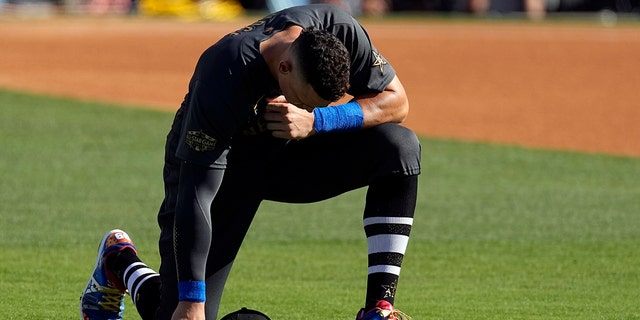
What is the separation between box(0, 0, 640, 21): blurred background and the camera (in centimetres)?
3784

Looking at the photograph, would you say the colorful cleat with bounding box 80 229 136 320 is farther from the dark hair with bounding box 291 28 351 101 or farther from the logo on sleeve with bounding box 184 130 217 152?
the dark hair with bounding box 291 28 351 101

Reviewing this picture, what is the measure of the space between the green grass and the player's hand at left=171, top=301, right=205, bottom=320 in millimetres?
1317

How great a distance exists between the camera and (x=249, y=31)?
4.74 meters

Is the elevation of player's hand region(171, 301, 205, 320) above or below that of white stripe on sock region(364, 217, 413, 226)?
below

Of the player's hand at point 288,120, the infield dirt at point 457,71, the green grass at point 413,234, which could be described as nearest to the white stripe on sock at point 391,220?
the player's hand at point 288,120

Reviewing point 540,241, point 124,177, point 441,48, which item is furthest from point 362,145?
point 441,48

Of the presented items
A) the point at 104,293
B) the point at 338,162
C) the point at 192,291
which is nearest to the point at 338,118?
the point at 338,162

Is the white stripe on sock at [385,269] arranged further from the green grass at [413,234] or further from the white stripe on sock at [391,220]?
the green grass at [413,234]

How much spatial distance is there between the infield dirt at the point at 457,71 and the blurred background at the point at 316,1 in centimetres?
406

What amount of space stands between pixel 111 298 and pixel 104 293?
0.06m

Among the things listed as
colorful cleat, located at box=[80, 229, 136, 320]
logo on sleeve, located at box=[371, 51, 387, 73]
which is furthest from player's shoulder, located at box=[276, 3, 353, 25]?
colorful cleat, located at box=[80, 229, 136, 320]

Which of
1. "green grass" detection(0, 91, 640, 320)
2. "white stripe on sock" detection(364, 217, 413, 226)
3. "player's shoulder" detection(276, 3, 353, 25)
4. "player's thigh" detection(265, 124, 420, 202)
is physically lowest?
"green grass" detection(0, 91, 640, 320)

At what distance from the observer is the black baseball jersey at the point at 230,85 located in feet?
14.7

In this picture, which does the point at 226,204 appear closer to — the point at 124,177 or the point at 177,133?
the point at 177,133
